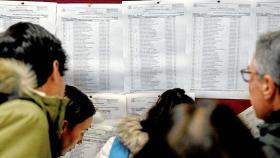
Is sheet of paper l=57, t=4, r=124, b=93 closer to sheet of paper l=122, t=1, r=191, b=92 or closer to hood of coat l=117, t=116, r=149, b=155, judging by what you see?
sheet of paper l=122, t=1, r=191, b=92

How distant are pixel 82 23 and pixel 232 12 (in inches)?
24.7

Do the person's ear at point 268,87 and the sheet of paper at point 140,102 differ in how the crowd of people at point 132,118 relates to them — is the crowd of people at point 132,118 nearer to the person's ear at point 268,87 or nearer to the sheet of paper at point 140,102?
the person's ear at point 268,87

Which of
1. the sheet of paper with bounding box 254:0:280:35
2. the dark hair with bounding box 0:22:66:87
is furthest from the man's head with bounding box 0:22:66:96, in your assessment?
the sheet of paper with bounding box 254:0:280:35

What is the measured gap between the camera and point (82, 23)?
1.97m

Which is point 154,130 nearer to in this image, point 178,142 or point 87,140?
point 178,142

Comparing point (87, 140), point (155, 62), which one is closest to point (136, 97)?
point (155, 62)

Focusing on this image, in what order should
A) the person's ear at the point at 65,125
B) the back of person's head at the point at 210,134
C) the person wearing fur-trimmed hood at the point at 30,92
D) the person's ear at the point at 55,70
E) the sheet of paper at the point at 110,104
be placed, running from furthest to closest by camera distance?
the sheet of paper at the point at 110,104 < the person's ear at the point at 65,125 < the person's ear at the point at 55,70 < the person wearing fur-trimmed hood at the point at 30,92 < the back of person's head at the point at 210,134

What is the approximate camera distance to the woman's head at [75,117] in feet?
5.86

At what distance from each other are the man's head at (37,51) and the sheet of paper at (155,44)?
1.52 feet

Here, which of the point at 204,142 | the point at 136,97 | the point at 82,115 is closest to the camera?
the point at 204,142

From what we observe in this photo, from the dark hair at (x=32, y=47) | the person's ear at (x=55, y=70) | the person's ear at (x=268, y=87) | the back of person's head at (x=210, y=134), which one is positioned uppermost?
the dark hair at (x=32, y=47)

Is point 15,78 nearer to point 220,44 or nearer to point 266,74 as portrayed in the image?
point 266,74

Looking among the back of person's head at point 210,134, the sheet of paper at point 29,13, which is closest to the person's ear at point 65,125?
the sheet of paper at point 29,13

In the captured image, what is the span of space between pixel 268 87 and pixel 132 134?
501 mm
